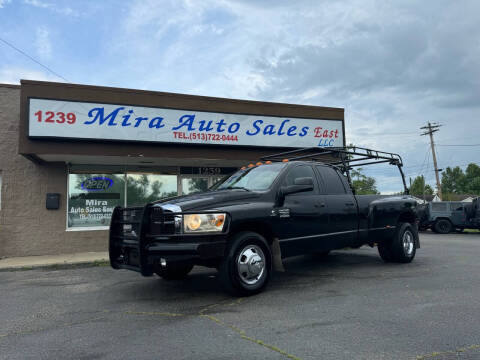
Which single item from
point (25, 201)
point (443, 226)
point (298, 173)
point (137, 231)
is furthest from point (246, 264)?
point (443, 226)

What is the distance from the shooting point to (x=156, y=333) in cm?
377

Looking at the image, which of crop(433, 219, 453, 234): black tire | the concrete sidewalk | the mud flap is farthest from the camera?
crop(433, 219, 453, 234): black tire

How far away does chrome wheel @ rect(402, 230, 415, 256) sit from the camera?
25.6ft

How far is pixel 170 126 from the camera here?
1061 cm

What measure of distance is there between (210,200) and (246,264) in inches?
39.2

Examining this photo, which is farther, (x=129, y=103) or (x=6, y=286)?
(x=129, y=103)

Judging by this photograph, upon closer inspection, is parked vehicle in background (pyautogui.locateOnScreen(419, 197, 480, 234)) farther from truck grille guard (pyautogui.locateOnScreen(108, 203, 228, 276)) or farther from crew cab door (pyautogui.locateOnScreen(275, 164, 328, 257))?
truck grille guard (pyautogui.locateOnScreen(108, 203, 228, 276))

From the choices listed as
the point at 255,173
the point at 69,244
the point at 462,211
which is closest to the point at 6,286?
the point at 69,244

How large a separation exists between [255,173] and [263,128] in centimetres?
570

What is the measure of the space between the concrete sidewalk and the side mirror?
5334 mm

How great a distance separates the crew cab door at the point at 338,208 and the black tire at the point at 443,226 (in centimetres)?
1510

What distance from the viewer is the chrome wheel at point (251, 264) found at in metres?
5.00

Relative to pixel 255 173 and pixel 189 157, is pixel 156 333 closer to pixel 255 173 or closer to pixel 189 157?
pixel 255 173

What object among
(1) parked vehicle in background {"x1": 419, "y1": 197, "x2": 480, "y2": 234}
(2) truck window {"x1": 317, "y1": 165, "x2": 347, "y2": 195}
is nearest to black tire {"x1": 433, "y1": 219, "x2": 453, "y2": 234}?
(1) parked vehicle in background {"x1": 419, "y1": 197, "x2": 480, "y2": 234}
